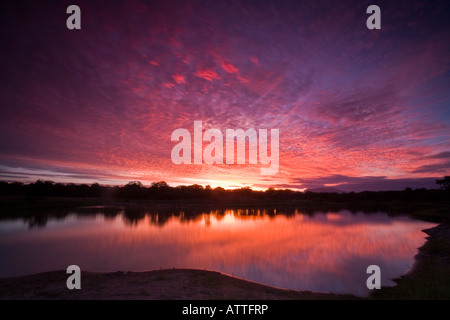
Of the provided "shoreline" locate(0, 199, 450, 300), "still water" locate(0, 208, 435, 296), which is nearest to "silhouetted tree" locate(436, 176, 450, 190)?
"still water" locate(0, 208, 435, 296)

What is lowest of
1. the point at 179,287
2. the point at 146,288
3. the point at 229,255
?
the point at 229,255

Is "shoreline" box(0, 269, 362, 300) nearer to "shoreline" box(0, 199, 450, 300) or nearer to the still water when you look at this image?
"shoreline" box(0, 199, 450, 300)

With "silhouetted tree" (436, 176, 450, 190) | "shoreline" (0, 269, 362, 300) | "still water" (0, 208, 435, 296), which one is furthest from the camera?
"silhouetted tree" (436, 176, 450, 190)

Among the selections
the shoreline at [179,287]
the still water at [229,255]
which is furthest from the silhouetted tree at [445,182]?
the shoreline at [179,287]

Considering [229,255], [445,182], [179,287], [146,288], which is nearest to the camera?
[146,288]

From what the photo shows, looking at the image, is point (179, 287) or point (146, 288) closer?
point (146, 288)

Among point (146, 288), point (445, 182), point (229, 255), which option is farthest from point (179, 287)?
point (445, 182)

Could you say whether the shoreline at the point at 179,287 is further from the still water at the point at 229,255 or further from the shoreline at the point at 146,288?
the still water at the point at 229,255

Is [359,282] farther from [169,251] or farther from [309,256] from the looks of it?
[169,251]

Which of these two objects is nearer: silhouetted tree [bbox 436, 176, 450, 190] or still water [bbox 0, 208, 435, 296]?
still water [bbox 0, 208, 435, 296]

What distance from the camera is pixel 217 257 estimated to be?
676 inches

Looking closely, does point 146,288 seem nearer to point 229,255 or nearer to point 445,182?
point 229,255

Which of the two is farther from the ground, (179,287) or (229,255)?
(179,287)
